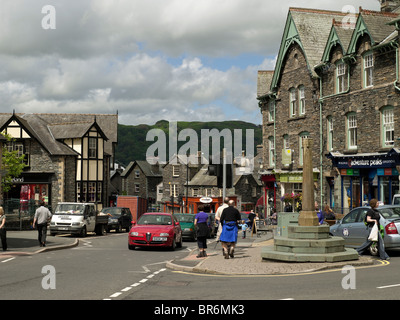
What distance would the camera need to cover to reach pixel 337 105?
3350 centimetres

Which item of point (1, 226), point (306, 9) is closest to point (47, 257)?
point (1, 226)

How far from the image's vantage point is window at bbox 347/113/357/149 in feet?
105

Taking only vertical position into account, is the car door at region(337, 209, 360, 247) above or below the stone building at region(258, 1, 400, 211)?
below

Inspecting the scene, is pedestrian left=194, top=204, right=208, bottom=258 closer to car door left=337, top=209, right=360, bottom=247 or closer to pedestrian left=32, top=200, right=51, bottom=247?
car door left=337, top=209, right=360, bottom=247

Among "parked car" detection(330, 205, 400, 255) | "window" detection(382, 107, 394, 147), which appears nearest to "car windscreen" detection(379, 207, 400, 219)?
"parked car" detection(330, 205, 400, 255)

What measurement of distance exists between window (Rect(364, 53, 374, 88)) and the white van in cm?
1656

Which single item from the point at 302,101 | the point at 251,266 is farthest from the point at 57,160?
the point at 251,266

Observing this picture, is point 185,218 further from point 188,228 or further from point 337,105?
point 337,105

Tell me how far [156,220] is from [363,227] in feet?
27.5

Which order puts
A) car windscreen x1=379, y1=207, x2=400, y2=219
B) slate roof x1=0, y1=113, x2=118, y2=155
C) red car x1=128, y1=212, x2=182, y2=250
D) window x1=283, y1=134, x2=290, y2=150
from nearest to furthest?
car windscreen x1=379, y1=207, x2=400, y2=219, red car x1=128, y1=212, x2=182, y2=250, window x1=283, y1=134, x2=290, y2=150, slate roof x1=0, y1=113, x2=118, y2=155

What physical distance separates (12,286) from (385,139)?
23053 mm

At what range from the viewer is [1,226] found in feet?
61.5

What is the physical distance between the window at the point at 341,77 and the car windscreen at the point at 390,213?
1691 centimetres
